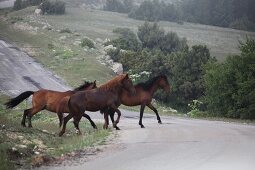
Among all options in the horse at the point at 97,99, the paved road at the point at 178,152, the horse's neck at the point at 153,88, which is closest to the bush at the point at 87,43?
the horse's neck at the point at 153,88

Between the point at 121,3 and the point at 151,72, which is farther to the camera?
the point at 121,3

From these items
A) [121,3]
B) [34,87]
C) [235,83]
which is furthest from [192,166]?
[121,3]

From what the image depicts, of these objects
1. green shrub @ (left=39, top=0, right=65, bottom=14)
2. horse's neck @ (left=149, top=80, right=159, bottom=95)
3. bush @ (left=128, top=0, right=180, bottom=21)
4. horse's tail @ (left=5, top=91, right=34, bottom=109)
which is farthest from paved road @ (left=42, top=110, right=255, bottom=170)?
bush @ (left=128, top=0, right=180, bottom=21)

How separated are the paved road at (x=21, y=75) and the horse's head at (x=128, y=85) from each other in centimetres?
2313

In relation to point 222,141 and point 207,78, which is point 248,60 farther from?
point 222,141

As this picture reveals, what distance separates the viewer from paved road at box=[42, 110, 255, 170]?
11.8 m

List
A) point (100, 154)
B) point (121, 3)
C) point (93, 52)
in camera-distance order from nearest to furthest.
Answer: point (100, 154) → point (93, 52) → point (121, 3)

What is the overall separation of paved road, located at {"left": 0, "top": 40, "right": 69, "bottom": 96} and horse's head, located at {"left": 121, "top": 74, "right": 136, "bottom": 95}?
23.1m

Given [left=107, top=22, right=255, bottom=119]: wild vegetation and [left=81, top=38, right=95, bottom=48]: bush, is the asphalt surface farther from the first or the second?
[left=81, top=38, right=95, bottom=48]: bush

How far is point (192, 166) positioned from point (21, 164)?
4.36 meters

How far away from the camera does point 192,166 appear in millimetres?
11688

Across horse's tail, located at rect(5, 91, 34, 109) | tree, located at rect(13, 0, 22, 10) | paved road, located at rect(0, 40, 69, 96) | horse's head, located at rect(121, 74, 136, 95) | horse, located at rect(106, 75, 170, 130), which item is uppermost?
horse's head, located at rect(121, 74, 136, 95)

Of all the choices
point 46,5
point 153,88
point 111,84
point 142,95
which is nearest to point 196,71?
point 153,88

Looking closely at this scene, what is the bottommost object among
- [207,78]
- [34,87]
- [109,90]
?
[34,87]
